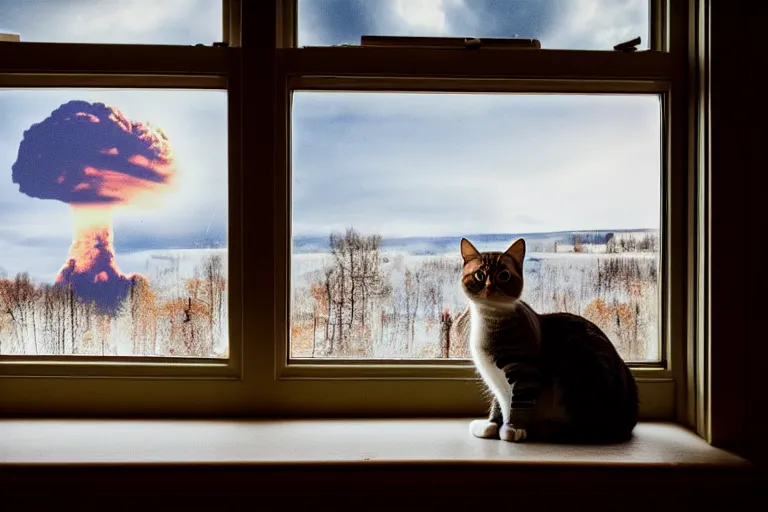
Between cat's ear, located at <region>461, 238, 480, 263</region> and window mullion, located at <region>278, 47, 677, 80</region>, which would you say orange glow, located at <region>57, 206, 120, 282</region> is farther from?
cat's ear, located at <region>461, 238, 480, 263</region>

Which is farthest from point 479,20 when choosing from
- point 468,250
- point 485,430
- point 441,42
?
point 485,430

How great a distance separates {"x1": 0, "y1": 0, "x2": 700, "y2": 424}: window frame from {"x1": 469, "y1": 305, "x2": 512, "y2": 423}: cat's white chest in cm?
15

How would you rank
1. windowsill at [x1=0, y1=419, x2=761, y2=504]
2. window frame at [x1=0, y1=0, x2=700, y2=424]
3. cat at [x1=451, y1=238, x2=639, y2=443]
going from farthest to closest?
window frame at [x1=0, y1=0, x2=700, y2=424] → cat at [x1=451, y1=238, x2=639, y2=443] → windowsill at [x1=0, y1=419, x2=761, y2=504]

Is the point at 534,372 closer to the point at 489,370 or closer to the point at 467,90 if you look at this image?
the point at 489,370

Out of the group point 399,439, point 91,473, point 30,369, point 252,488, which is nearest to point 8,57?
point 30,369

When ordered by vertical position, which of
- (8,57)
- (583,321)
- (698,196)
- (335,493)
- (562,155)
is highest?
(8,57)

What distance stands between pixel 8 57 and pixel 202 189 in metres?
0.48

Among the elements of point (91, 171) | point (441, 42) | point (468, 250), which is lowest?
point (468, 250)

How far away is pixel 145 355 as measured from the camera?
51.9 inches

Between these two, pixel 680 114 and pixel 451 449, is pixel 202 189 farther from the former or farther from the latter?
pixel 680 114

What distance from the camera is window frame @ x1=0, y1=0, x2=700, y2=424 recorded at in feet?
4.09

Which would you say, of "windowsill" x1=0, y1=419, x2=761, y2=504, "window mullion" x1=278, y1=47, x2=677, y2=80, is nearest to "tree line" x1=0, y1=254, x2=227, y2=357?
"windowsill" x1=0, y1=419, x2=761, y2=504

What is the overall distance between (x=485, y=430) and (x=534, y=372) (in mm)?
154

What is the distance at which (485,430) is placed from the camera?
115cm
